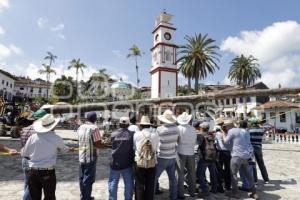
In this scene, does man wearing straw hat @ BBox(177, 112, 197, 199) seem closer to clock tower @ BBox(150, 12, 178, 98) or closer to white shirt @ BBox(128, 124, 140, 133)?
white shirt @ BBox(128, 124, 140, 133)

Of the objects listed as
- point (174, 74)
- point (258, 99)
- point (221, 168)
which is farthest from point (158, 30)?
point (221, 168)

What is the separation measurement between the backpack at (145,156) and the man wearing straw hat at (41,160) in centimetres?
154

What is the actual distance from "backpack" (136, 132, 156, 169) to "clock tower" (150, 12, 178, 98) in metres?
35.6

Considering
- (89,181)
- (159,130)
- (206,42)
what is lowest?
Result: (89,181)

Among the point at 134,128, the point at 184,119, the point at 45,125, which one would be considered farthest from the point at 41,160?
the point at 184,119

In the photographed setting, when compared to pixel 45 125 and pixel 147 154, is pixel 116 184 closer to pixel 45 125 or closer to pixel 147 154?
pixel 147 154

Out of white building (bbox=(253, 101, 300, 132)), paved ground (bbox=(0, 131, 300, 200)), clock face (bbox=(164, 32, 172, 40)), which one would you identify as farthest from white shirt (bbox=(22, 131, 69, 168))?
white building (bbox=(253, 101, 300, 132))

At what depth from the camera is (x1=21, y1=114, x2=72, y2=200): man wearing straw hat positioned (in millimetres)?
4391

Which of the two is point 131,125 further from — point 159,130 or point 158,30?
point 158,30

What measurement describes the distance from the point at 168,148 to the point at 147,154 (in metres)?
0.78

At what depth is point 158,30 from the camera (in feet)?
145

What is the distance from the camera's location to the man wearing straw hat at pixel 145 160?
527 cm

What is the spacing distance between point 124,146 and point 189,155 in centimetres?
169

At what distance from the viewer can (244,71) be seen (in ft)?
167
